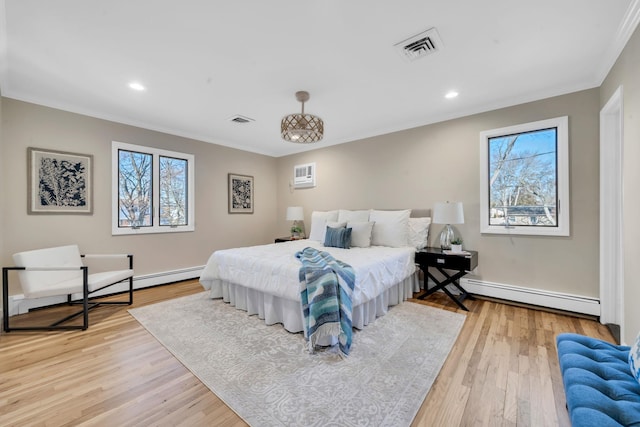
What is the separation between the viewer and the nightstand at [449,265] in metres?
3.17

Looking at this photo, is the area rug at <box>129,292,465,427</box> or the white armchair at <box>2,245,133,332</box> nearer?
the area rug at <box>129,292,465,427</box>

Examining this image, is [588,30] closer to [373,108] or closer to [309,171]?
[373,108]

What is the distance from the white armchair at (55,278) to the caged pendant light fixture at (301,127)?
8.11 ft

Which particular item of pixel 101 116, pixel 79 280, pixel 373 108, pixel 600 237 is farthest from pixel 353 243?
pixel 101 116

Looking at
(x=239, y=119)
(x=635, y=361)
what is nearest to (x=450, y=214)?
(x=635, y=361)

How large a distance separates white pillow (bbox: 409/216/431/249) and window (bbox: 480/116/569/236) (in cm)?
69

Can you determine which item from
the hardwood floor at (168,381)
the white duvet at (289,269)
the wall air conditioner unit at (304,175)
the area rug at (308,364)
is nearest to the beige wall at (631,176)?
the hardwood floor at (168,381)

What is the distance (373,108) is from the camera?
3.59 m

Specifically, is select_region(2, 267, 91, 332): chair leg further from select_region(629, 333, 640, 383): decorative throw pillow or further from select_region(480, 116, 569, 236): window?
select_region(480, 116, 569, 236): window

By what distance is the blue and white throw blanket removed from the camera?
85.4 inches

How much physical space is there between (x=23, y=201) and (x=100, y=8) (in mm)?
A: 2683

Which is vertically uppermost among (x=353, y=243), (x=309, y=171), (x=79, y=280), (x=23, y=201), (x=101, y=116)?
(x=101, y=116)

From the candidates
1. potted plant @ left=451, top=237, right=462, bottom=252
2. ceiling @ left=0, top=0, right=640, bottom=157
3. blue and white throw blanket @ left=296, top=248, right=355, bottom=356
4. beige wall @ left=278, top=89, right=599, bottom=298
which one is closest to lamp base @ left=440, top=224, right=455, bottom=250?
potted plant @ left=451, top=237, right=462, bottom=252

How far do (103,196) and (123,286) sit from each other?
132 centimetres
